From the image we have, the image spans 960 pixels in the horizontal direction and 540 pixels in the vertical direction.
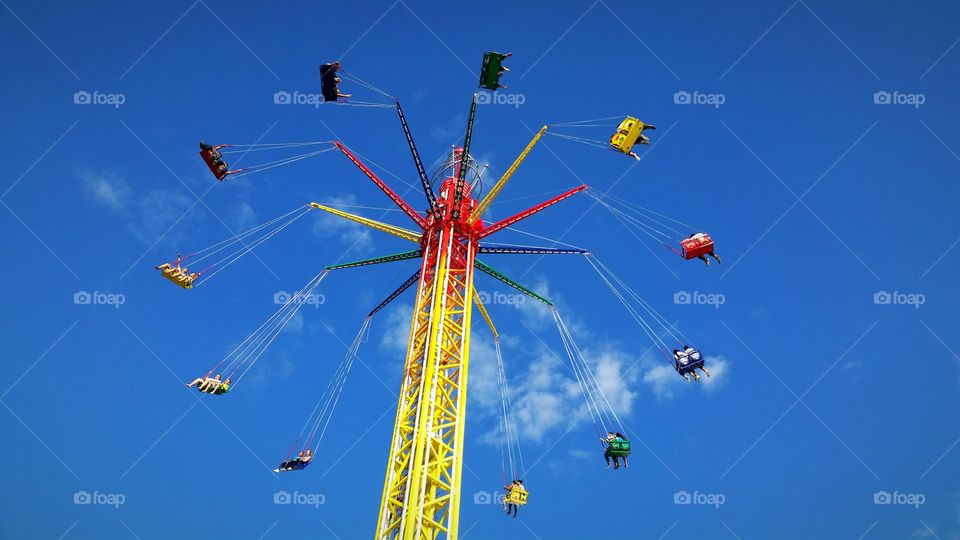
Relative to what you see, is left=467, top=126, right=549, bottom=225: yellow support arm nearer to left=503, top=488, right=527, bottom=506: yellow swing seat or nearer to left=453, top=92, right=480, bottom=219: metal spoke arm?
left=453, top=92, right=480, bottom=219: metal spoke arm

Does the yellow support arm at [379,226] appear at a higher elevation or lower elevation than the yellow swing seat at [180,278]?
higher

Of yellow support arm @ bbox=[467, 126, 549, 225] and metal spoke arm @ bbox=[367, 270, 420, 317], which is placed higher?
yellow support arm @ bbox=[467, 126, 549, 225]

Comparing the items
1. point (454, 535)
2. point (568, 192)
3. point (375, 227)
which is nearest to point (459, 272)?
point (375, 227)

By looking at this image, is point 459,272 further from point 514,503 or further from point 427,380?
point 514,503

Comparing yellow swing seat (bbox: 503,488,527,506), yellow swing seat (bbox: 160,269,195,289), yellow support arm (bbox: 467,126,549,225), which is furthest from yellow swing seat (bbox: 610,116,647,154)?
yellow swing seat (bbox: 160,269,195,289)

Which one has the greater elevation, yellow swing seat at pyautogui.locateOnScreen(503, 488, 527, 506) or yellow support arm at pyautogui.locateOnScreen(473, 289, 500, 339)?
yellow support arm at pyautogui.locateOnScreen(473, 289, 500, 339)

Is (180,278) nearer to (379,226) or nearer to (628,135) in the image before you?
(379,226)

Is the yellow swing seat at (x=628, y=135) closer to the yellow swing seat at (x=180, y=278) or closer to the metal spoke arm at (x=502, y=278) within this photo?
the metal spoke arm at (x=502, y=278)

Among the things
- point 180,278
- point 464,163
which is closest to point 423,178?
point 464,163

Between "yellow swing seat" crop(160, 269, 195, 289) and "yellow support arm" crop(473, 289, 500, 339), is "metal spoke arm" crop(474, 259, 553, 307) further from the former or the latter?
"yellow swing seat" crop(160, 269, 195, 289)

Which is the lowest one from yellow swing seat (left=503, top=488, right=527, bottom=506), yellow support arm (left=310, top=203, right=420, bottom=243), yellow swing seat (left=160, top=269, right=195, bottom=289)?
yellow swing seat (left=503, top=488, right=527, bottom=506)

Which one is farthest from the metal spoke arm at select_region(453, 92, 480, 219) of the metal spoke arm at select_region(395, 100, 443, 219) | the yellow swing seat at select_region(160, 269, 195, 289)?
the yellow swing seat at select_region(160, 269, 195, 289)

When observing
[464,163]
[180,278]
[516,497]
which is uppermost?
[464,163]

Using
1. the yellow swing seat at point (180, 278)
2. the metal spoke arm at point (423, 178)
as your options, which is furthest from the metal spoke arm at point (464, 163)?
the yellow swing seat at point (180, 278)
